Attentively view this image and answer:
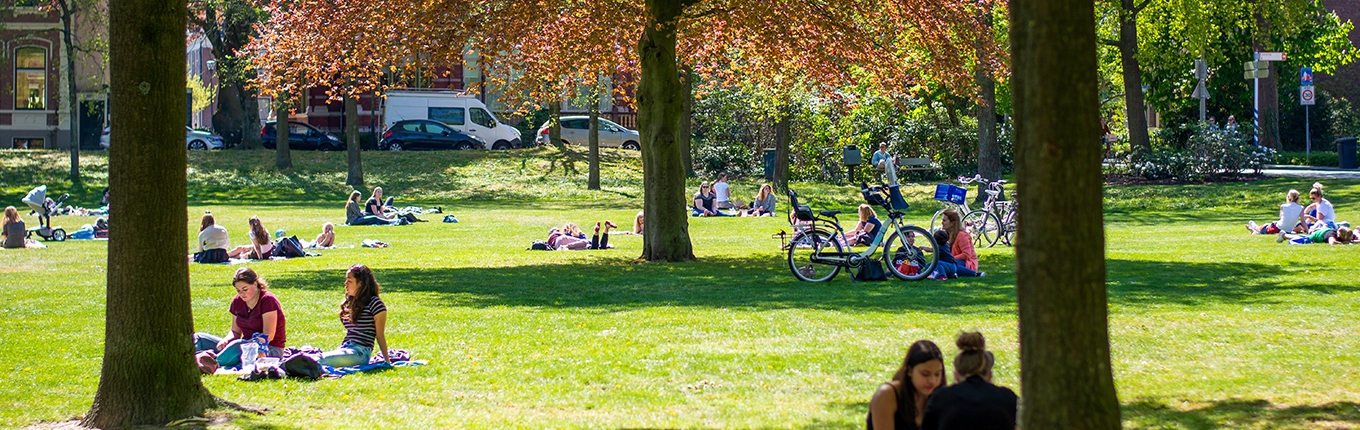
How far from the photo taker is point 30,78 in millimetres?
61125

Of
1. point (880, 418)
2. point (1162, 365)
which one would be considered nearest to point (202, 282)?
point (1162, 365)

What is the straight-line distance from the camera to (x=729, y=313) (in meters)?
14.0

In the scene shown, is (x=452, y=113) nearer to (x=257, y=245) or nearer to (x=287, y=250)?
(x=287, y=250)

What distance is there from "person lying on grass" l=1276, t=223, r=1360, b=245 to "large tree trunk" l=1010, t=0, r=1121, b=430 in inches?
721

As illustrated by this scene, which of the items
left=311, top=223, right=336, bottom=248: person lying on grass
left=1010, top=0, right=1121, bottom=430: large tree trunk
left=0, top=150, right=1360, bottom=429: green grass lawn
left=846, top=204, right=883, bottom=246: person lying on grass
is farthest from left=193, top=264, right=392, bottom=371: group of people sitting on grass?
left=311, top=223, right=336, bottom=248: person lying on grass

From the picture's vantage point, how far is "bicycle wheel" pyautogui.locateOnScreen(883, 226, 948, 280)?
17188 mm

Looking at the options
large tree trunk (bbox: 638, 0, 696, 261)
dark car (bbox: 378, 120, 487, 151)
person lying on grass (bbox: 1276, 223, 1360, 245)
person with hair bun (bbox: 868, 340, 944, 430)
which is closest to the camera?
person with hair bun (bbox: 868, 340, 944, 430)

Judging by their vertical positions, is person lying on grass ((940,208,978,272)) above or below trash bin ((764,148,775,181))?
below

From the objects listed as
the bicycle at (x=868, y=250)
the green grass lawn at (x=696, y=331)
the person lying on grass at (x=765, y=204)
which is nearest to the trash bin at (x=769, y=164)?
the person lying on grass at (x=765, y=204)

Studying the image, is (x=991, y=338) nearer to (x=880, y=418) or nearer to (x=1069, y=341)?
(x=880, y=418)

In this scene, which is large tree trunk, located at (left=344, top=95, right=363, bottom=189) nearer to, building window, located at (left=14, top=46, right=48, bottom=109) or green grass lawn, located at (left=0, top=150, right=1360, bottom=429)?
green grass lawn, located at (left=0, top=150, right=1360, bottom=429)

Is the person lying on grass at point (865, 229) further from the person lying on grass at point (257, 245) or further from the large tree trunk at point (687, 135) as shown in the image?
the large tree trunk at point (687, 135)

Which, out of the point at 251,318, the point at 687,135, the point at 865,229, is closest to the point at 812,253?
the point at 865,229

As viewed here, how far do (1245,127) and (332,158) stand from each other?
30795 millimetres
